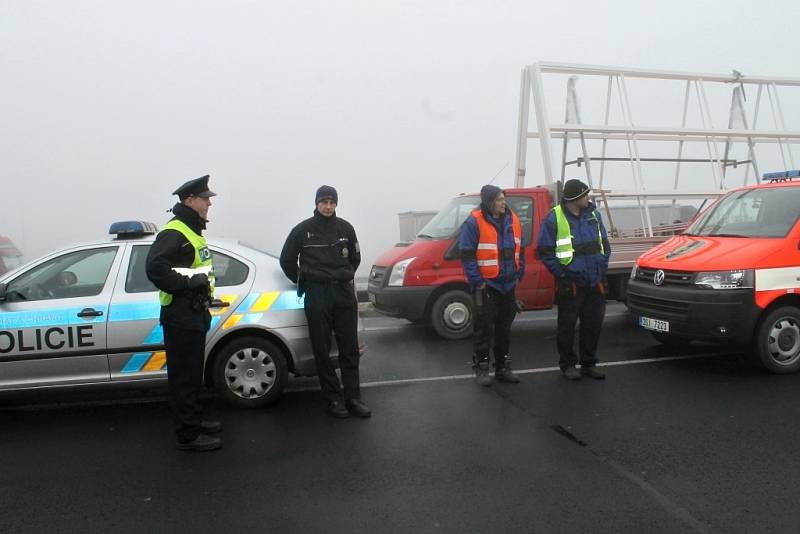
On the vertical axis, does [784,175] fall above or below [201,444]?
above

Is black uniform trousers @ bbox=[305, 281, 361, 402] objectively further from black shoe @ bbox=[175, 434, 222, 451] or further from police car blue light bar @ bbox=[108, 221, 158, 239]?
police car blue light bar @ bbox=[108, 221, 158, 239]

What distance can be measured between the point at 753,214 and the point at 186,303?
540 centimetres

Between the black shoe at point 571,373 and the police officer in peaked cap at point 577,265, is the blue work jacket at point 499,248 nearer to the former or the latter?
the police officer in peaked cap at point 577,265

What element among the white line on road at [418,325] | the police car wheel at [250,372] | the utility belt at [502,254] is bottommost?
the white line on road at [418,325]

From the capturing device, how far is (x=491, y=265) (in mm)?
5191

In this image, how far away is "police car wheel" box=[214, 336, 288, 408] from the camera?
188 inches

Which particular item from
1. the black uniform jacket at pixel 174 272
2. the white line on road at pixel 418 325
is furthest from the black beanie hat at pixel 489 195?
the white line on road at pixel 418 325

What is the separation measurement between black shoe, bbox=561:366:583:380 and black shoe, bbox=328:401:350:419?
2.10 m

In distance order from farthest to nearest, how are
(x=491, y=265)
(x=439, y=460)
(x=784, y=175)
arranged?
(x=784, y=175), (x=491, y=265), (x=439, y=460)

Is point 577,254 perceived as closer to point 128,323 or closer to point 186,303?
point 186,303

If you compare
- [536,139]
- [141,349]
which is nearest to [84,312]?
[141,349]

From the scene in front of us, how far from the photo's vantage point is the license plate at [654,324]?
5.79 meters

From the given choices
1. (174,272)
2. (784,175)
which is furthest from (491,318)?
(784,175)

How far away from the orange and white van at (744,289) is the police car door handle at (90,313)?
4879 mm
